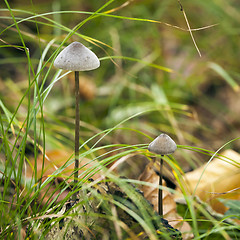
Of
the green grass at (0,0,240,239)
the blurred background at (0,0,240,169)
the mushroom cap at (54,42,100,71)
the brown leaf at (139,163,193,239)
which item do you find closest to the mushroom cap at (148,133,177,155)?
the mushroom cap at (54,42,100,71)

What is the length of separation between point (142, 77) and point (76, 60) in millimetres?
2017

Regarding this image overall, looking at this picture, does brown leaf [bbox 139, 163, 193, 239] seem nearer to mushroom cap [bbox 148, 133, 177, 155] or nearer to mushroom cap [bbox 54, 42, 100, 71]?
mushroom cap [bbox 148, 133, 177, 155]

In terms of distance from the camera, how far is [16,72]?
3482 millimetres

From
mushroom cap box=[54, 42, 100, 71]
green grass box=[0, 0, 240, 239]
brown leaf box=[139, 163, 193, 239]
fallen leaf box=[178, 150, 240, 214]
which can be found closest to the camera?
mushroom cap box=[54, 42, 100, 71]

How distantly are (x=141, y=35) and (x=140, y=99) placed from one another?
71 cm

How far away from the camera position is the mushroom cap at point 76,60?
1.13 metres

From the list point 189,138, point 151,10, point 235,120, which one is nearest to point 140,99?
point 189,138

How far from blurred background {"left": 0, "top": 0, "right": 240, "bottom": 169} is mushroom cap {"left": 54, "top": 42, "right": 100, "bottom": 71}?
119cm

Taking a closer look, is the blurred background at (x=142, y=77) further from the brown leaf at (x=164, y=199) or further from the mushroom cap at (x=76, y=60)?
the mushroom cap at (x=76, y=60)

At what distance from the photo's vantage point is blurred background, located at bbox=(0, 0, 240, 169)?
8.84ft

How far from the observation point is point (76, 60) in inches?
44.6

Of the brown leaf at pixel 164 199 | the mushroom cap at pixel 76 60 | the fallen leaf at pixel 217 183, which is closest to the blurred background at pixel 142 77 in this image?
the fallen leaf at pixel 217 183

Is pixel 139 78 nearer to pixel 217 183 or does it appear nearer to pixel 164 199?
pixel 217 183

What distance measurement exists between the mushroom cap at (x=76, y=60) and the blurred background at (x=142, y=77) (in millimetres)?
1194
